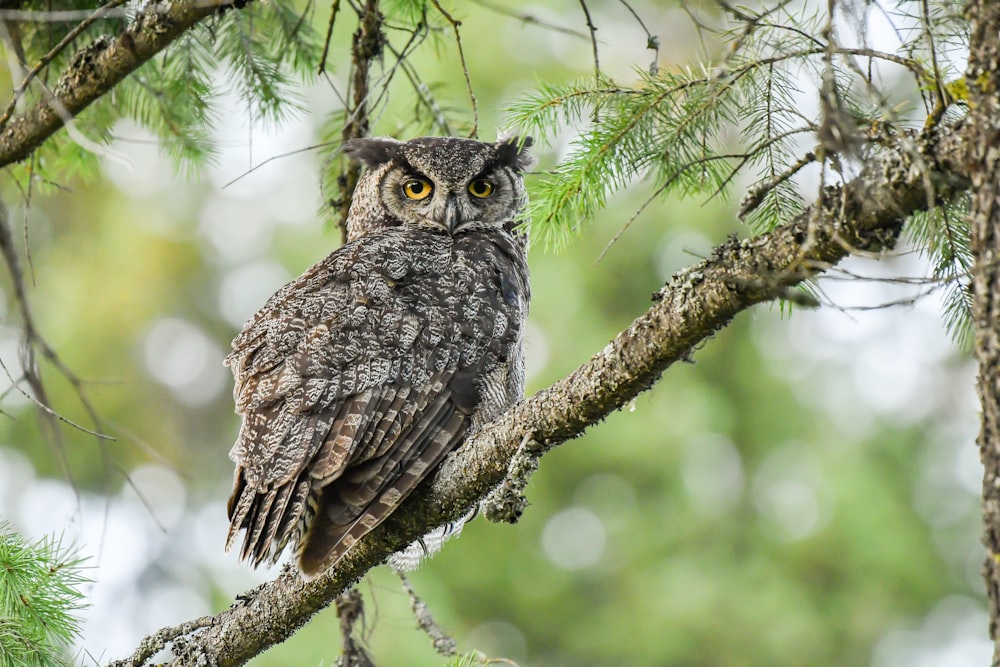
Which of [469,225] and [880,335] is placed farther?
[880,335]

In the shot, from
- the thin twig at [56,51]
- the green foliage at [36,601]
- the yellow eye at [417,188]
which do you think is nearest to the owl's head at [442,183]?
the yellow eye at [417,188]

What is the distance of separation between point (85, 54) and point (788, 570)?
6002mm

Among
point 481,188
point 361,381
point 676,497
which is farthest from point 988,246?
point 676,497

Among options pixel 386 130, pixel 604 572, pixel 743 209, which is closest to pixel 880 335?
pixel 604 572

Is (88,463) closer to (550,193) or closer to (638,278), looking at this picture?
(638,278)

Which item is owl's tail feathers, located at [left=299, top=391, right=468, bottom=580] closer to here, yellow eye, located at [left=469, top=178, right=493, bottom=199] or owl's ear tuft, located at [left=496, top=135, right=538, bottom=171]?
yellow eye, located at [left=469, top=178, right=493, bottom=199]

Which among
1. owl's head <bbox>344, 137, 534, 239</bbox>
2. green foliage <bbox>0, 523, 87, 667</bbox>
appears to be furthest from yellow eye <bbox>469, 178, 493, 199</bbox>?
green foliage <bbox>0, 523, 87, 667</bbox>

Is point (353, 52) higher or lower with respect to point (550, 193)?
higher

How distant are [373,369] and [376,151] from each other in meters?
1.30

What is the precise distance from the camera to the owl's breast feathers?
2639 mm

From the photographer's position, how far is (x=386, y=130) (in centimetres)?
516

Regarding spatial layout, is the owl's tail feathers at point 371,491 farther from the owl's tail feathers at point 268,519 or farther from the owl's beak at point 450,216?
the owl's beak at point 450,216

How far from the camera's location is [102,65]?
8.48 feet

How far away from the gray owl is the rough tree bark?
4.26 ft
